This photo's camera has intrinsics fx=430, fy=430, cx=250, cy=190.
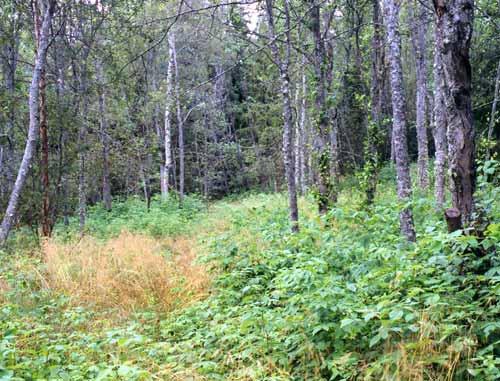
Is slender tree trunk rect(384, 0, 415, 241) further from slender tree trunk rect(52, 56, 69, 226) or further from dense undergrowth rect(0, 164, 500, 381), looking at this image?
slender tree trunk rect(52, 56, 69, 226)

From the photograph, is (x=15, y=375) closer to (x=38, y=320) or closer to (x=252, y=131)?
(x=38, y=320)

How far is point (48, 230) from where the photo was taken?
10.1 meters

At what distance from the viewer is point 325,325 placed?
3.55 meters

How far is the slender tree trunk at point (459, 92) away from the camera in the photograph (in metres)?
3.48

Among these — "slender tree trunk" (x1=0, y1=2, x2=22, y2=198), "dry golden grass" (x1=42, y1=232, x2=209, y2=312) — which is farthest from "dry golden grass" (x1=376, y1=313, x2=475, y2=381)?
"slender tree trunk" (x1=0, y1=2, x2=22, y2=198)

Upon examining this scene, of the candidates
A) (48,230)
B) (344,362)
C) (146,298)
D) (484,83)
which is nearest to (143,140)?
(48,230)

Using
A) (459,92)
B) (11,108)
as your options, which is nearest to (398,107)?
(459,92)

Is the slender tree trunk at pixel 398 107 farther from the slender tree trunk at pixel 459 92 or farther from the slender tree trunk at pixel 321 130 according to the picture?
the slender tree trunk at pixel 321 130

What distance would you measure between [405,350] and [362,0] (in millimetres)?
11047

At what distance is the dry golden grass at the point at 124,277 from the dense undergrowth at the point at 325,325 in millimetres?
303

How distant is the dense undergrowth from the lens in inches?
123

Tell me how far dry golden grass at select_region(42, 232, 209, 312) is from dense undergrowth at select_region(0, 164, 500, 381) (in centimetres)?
30

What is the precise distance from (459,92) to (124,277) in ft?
17.4

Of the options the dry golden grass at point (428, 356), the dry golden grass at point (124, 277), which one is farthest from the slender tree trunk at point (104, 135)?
the dry golden grass at point (428, 356)
